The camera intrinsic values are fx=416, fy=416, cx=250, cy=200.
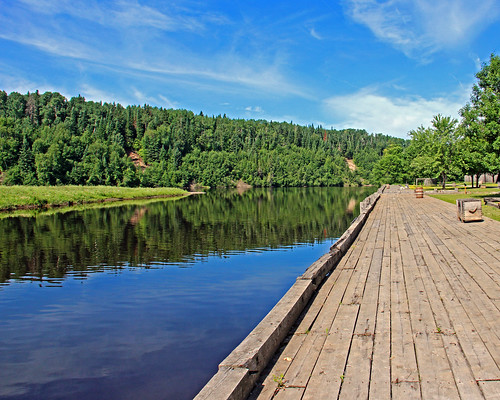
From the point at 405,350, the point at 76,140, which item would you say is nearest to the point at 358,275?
the point at 405,350

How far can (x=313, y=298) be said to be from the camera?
23.8 feet

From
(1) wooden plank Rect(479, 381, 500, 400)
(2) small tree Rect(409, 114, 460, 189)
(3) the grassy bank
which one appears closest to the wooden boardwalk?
(1) wooden plank Rect(479, 381, 500, 400)

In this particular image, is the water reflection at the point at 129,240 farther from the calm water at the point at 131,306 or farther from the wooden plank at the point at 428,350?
the wooden plank at the point at 428,350

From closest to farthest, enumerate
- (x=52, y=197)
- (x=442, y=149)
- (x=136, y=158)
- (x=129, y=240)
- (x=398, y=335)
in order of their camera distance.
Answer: (x=398, y=335) < (x=129, y=240) < (x=442, y=149) < (x=52, y=197) < (x=136, y=158)

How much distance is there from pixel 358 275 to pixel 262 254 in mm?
8655

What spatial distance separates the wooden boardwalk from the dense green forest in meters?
96.7

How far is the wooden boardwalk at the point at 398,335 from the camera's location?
4.02 metres

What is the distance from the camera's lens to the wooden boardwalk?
13.2 ft

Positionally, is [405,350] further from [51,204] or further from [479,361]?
[51,204]

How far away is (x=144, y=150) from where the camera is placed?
144500 millimetres

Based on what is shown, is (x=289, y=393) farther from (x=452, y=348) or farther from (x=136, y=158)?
(x=136, y=158)

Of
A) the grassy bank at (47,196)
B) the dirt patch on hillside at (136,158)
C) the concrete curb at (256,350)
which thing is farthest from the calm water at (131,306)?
the dirt patch on hillside at (136,158)

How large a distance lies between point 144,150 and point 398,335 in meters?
146

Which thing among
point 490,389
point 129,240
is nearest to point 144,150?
point 129,240
